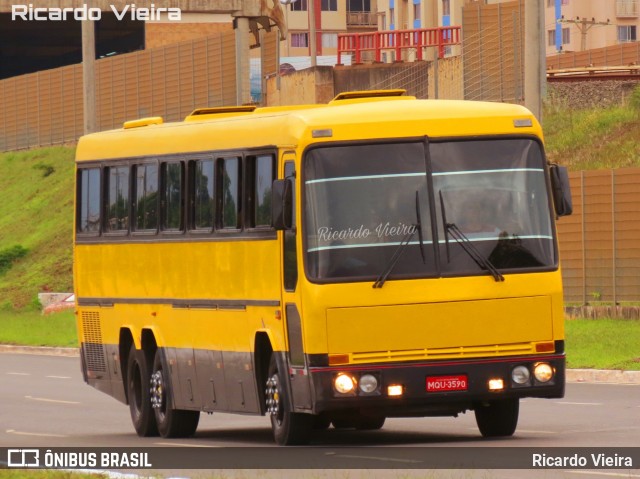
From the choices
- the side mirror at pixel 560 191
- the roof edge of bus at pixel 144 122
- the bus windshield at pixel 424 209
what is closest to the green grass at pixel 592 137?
the roof edge of bus at pixel 144 122

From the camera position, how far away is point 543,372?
16.0 meters

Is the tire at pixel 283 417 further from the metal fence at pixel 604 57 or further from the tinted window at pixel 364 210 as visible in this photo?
the metal fence at pixel 604 57

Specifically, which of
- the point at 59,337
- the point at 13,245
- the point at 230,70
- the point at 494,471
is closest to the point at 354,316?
the point at 494,471

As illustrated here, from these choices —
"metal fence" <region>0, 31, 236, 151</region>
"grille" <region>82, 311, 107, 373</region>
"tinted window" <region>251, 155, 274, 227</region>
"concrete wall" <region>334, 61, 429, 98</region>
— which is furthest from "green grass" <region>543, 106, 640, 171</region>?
"tinted window" <region>251, 155, 274, 227</region>

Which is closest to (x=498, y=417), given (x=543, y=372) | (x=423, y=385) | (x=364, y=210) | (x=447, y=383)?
(x=543, y=372)

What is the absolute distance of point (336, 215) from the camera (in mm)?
15945

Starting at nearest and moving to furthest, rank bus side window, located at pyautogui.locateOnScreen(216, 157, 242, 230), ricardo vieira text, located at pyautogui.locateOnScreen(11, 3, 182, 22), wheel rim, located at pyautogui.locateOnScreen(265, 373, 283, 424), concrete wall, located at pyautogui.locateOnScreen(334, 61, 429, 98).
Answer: wheel rim, located at pyautogui.locateOnScreen(265, 373, 283, 424), bus side window, located at pyautogui.locateOnScreen(216, 157, 242, 230), concrete wall, located at pyautogui.locateOnScreen(334, 61, 429, 98), ricardo vieira text, located at pyautogui.locateOnScreen(11, 3, 182, 22)

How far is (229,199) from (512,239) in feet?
10.3

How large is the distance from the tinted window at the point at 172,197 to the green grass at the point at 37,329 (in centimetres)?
2037

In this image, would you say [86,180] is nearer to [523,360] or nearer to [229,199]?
[229,199]

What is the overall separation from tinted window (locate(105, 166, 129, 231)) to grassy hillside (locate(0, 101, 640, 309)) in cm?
1854

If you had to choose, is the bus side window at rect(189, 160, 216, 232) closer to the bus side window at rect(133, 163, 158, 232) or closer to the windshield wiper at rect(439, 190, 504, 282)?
the bus side window at rect(133, 163, 158, 232)

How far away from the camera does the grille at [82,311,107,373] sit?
2175 cm

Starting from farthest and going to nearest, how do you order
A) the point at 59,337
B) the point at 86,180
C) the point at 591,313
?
the point at 59,337 < the point at 591,313 < the point at 86,180
